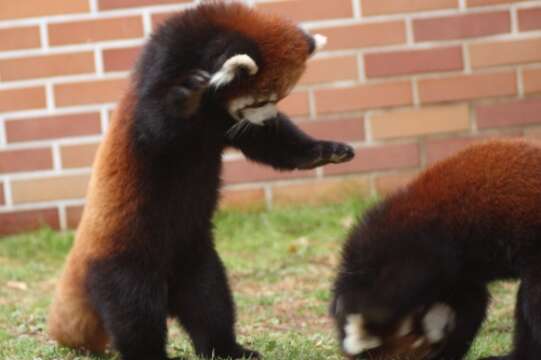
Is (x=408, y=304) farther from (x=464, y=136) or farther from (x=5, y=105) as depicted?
(x=5, y=105)

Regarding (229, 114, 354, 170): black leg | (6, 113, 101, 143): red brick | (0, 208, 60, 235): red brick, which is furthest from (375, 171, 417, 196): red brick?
(229, 114, 354, 170): black leg

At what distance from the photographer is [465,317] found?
4.00m

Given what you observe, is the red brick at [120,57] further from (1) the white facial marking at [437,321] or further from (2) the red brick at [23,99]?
(1) the white facial marking at [437,321]

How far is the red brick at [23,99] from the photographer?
22.1ft

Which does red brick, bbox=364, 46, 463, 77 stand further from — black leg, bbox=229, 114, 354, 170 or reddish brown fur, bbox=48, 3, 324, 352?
reddish brown fur, bbox=48, 3, 324, 352

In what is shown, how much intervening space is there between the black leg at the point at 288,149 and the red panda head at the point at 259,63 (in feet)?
0.87

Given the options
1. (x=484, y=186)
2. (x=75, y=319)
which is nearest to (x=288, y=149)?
(x=484, y=186)

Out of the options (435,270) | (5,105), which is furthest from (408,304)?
(5,105)

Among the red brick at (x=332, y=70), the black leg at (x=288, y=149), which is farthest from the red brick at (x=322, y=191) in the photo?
the black leg at (x=288, y=149)

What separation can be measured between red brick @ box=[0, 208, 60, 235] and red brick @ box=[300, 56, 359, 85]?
177cm

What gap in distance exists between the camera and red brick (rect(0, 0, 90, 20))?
6.69 metres

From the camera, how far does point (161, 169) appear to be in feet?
13.6

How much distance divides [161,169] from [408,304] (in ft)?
3.51

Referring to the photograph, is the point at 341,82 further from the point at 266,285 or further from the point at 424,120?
the point at 266,285
